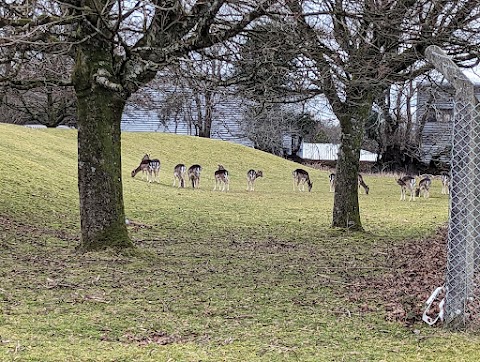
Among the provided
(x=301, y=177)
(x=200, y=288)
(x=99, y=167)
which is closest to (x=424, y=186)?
(x=301, y=177)

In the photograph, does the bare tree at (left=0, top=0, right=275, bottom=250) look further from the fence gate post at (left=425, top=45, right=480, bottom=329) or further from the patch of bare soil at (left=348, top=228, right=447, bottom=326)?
the fence gate post at (left=425, top=45, right=480, bottom=329)

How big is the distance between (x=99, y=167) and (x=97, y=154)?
169 mm

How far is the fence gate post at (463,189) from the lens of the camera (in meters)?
5.17

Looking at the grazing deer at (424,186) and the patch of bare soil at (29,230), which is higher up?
the grazing deer at (424,186)

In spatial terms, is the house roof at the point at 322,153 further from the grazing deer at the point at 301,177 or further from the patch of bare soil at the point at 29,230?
the patch of bare soil at the point at 29,230

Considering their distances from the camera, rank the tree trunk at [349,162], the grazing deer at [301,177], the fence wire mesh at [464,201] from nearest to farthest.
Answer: the fence wire mesh at [464,201] < the tree trunk at [349,162] < the grazing deer at [301,177]

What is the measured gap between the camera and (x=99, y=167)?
8594 millimetres

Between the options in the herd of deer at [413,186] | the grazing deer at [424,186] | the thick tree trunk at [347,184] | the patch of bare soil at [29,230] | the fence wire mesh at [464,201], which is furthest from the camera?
the grazing deer at [424,186]

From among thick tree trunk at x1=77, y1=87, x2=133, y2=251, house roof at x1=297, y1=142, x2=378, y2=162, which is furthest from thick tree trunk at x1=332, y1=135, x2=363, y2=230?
house roof at x1=297, y1=142, x2=378, y2=162

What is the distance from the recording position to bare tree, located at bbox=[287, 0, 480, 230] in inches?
330

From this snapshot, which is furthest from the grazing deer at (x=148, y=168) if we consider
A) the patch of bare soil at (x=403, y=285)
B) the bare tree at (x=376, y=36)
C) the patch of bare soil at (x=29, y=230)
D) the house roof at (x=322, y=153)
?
the house roof at (x=322, y=153)

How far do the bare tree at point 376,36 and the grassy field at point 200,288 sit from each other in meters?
2.72

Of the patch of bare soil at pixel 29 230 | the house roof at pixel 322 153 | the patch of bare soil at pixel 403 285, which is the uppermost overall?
the house roof at pixel 322 153

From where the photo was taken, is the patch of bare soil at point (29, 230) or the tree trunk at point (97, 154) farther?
the patch of bare soil at point (29, 230)
